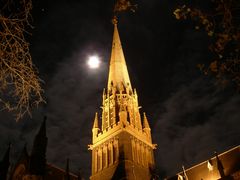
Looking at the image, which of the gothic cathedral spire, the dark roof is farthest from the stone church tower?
the dark roof

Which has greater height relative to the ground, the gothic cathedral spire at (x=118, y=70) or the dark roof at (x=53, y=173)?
the gothic cathedral spire at (x=118, y=70)

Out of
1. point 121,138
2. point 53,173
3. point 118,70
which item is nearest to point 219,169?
point 121,138

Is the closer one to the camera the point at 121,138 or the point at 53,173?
the point at 53,173

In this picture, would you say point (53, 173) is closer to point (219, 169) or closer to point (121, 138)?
point (121, 138)

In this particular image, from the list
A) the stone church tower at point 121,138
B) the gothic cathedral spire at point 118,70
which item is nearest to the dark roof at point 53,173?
the stone church tower at point 121,138

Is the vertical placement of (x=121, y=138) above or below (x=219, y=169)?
above

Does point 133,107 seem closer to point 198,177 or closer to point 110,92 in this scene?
point 110,92

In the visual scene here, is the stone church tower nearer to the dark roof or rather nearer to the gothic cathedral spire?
the gothic cathedral spire

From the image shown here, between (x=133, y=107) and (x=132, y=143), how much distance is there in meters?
6.52

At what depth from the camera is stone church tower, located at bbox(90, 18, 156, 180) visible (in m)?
34.0

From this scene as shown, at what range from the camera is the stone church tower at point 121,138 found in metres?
34.0

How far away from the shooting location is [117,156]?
113 ft

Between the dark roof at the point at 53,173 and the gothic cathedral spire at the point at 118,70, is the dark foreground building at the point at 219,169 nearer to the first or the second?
the dark roof at the point at 53,173

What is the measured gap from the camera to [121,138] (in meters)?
35.4
